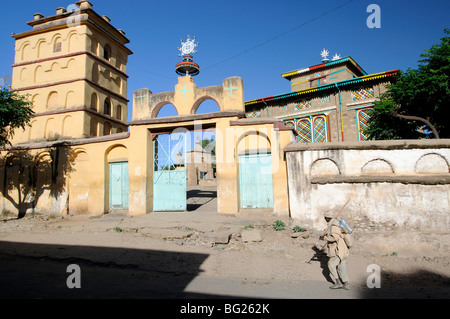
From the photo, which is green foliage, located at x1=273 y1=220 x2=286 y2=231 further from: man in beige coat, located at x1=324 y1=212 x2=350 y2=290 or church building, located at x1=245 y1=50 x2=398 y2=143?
church building, located at x1=245 y1=50 x2=398 y2=143

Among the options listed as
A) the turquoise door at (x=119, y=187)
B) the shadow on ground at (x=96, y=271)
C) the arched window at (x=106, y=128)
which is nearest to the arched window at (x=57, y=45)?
the arched window at (x=106, y=128)

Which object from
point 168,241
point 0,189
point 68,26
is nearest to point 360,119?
point 168,241

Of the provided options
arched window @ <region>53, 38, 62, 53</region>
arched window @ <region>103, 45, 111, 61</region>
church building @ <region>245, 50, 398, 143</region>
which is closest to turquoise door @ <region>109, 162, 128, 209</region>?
arched window @ <region>103, 45, 111, 61</region>

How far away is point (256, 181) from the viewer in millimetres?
10227

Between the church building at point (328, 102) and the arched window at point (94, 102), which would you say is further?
the church building at point (328, 102)

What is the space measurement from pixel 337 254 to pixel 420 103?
40.5 ft

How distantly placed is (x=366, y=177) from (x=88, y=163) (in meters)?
10.9

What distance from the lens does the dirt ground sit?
17.7 ft

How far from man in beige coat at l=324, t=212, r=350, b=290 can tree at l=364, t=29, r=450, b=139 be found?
9.81 meters

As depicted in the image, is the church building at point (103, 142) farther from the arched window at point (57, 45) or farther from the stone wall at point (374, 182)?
the stone wall at point (374, 182)

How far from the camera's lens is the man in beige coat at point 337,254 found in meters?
5.41

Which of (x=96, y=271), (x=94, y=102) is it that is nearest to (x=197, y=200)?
(x=94, y=102)

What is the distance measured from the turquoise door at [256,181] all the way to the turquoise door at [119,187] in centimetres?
497

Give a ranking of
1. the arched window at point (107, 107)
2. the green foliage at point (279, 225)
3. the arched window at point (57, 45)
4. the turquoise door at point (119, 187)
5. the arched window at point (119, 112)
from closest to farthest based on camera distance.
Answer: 1. the green foliage at point (279, 225)
2. the turquoise door at point (119, 187)
3. the arched window at point (57, 45)
4. the arched window at point (107, 107)
5. the arched window at point (119, 112)
